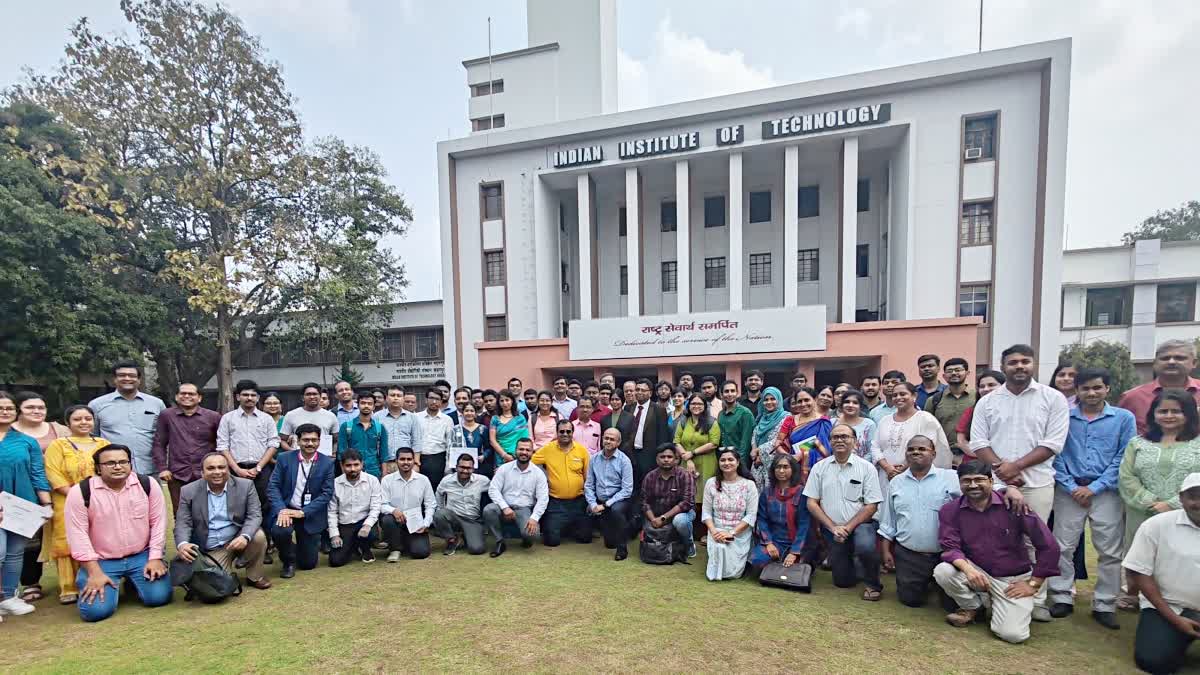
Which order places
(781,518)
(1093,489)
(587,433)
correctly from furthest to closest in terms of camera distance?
(587,433) < (781,518) < (1093,489)

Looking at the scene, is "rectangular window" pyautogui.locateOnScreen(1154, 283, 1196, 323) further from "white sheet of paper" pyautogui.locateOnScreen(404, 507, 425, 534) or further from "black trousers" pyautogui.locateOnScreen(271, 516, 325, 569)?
"black trousers" pyautogui.locateOnScreen(271, 516, 325, 569)

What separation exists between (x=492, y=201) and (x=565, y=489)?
1551 cm

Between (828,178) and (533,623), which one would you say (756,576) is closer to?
(533,623)

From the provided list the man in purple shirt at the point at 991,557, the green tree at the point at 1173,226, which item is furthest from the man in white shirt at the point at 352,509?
the green tree at the point at 1173,226

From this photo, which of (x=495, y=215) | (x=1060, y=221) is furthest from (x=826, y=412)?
(x=495, y=215)

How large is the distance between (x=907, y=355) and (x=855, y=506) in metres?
11.2

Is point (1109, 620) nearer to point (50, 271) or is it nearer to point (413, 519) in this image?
point (413, 519)

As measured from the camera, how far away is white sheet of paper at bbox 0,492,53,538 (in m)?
3.99

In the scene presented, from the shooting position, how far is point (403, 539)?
18.2 feet

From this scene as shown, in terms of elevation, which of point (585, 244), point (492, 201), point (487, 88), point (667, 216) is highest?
point (487, 88)

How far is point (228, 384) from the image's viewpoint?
1612 cm

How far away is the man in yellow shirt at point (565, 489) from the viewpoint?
231 inches

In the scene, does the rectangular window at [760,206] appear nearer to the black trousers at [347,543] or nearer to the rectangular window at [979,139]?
the rectangular window at [979,139]

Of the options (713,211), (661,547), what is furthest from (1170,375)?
(713,211)
